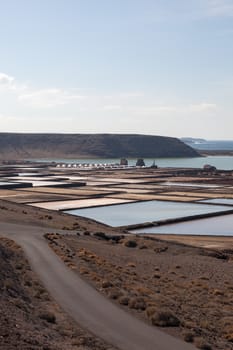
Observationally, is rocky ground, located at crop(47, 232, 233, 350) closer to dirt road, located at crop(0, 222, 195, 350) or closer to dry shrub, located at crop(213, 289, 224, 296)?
dry shrub, located at crop(213, 289, 224, 296)

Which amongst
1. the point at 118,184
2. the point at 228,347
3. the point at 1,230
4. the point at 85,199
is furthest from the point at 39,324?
the point at 118,184

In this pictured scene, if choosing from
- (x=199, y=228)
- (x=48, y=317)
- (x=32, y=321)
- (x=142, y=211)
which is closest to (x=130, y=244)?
(x=199, y=228)

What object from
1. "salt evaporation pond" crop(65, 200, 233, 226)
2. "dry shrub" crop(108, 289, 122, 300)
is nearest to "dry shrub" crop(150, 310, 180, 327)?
"dry shrub" crop(108, 289, 122, 300)

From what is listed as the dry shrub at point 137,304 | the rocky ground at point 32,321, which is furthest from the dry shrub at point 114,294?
the rocky ground at point 32,321

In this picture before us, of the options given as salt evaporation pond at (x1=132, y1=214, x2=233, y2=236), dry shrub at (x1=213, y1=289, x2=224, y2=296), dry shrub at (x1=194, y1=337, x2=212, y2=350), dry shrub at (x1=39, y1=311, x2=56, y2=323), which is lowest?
salt evaporation pond at (x1=132, y1=214, x2=233, y2=236)

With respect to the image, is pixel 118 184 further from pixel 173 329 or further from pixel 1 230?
pixel 173 329
